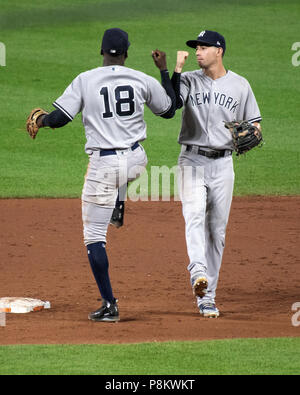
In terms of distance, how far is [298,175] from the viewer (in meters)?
12.7

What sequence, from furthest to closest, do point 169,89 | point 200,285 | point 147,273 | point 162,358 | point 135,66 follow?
point 135,66 → point 147,273 → point 169,89 → point 200,285 → point 162,358

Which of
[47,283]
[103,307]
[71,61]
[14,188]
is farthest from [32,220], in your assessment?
[71,61]

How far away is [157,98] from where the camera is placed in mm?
6824

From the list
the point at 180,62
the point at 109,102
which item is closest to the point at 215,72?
the point at 180,62

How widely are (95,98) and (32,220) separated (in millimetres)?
3995

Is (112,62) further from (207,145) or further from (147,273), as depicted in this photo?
(147,273)

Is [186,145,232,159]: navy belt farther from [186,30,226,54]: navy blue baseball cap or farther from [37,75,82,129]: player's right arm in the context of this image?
[37,75,82,129]: player's right arm

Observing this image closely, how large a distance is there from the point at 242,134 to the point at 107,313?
5.28 ft

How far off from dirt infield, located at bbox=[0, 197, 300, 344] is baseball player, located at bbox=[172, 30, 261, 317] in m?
0.48

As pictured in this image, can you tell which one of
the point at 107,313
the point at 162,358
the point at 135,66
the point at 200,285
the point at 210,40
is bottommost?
the point at 162,358

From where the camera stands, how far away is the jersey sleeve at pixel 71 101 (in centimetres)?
664

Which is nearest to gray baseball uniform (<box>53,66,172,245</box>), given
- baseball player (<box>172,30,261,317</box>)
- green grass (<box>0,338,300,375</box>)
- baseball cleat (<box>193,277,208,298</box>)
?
baseball player (<box>172,30,261,317</box>)

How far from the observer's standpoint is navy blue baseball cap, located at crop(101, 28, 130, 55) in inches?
264

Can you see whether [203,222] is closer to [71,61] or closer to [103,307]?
[103,307]
